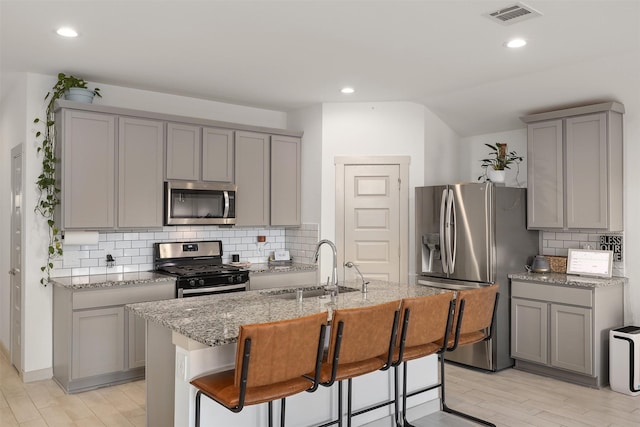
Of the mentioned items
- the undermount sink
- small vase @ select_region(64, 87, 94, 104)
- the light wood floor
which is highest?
small vase @ select_region(64, 87, 94, 104)

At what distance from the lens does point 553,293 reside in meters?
4.60

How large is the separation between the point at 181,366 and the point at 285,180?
353 centimetres

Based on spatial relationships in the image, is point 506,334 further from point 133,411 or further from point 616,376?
point 133,411

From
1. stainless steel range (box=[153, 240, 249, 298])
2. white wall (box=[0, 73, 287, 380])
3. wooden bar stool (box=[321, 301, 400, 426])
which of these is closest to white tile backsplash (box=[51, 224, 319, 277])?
stainless steel range (box=[153, 240, 249, 298])

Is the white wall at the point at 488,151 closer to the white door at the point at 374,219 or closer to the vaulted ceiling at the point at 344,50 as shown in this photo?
the vaulted ceiling at the point at 344,50

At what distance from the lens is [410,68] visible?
439 centimetres

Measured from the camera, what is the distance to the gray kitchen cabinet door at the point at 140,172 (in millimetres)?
4668

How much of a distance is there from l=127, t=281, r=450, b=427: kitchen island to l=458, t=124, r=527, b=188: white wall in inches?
101

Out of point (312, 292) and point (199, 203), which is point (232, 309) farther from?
point (199, 203)

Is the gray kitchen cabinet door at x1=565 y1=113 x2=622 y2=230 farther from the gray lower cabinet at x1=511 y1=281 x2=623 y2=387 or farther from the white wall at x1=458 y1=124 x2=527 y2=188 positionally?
the white wall at x1=458 y1=124 x2=527 y2=188

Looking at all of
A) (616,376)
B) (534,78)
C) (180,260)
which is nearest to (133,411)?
(180,260)

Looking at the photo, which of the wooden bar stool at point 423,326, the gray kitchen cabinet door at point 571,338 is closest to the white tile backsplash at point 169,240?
the gray kitchen cabinet door at point 571,338

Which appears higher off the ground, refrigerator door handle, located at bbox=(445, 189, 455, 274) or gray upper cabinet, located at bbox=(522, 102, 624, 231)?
gray upper cabinet, located at bbox=(522, 102, 624, 231)

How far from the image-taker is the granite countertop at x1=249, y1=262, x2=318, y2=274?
209 inches
